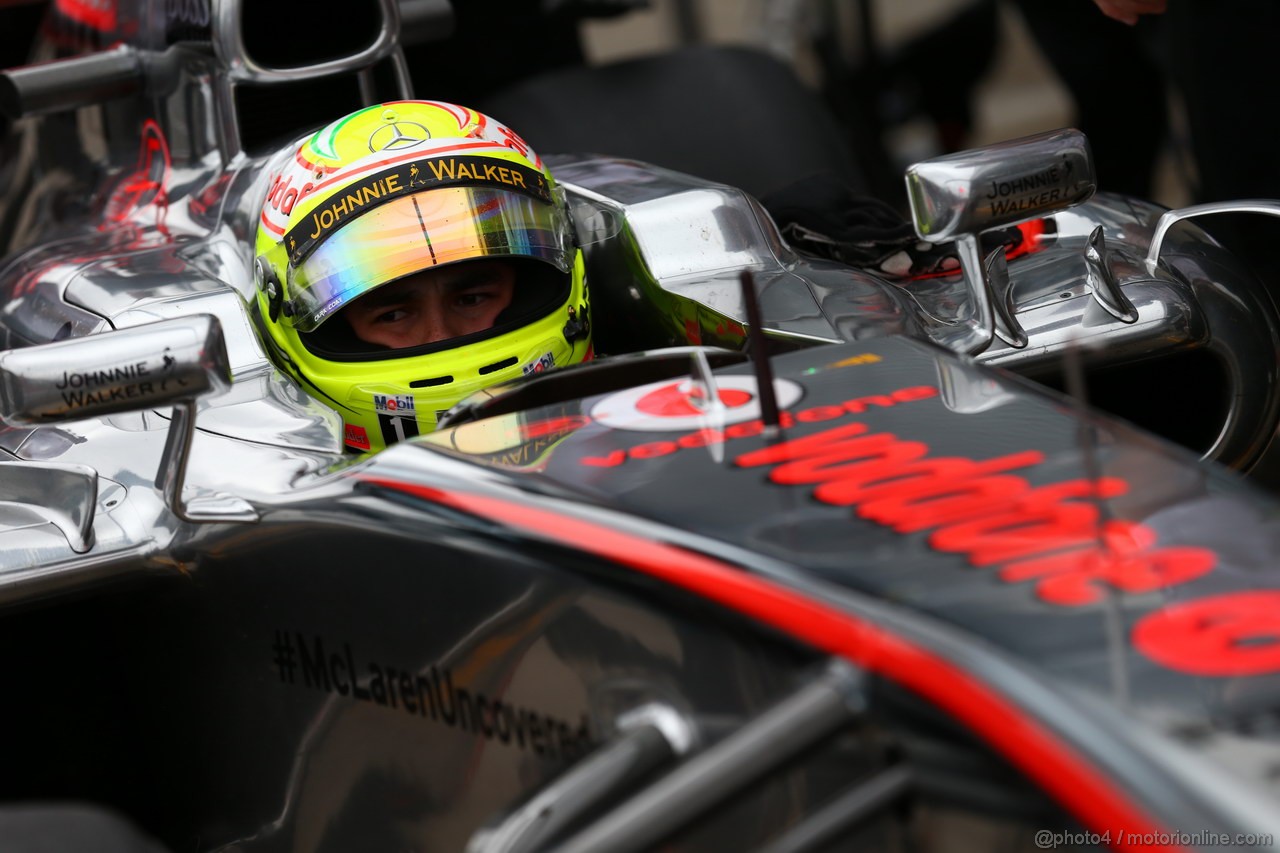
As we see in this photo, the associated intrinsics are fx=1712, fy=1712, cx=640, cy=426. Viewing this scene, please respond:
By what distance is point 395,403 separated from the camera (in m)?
2.20

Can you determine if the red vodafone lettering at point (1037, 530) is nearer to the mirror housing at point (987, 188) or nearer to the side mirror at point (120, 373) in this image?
the mirror housing at point (987, 188)

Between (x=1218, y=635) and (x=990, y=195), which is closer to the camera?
(x=1218, y=635)

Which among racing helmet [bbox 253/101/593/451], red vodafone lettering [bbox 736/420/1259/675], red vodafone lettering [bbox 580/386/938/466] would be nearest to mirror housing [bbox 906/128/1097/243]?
red vodafone lettering [bbox 580/386/938/466]

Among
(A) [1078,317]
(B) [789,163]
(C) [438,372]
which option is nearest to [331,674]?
(C) [438,372]

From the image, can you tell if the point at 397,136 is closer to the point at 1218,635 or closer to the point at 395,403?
the point at 395,403

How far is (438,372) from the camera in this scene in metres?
2.19

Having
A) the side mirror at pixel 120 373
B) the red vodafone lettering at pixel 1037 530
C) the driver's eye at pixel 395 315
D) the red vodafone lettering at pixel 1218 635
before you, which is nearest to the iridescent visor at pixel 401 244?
the driver's eye at pixel 395 315

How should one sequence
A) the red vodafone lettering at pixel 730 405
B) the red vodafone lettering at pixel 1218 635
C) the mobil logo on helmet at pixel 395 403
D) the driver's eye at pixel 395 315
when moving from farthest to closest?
1. the driver's eye at pixel 395 315
2. the mobil logo on helmet at pixel 395 403
3. the red vodafone lettering at pixel 730 405
4. the red vodafone lettering at pixel 1218 635

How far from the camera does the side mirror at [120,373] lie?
65.0 inches

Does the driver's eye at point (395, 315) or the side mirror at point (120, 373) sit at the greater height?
the side mirror at point (120, 373)

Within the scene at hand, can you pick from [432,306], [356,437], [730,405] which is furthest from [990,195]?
[356,437]

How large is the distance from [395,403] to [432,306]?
0.52 feet

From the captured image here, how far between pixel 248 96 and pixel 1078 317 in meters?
1.68

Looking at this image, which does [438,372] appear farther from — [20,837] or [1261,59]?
[1261,59]
